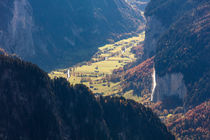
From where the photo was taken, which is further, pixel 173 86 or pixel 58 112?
pixel 173 86

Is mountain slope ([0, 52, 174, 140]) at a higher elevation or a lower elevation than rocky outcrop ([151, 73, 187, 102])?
lower

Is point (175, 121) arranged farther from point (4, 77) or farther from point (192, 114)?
point (4, 77)

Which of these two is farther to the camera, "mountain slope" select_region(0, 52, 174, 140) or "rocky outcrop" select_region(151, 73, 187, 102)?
"rocky outcrop" select_region(151, 73, 187, 102)

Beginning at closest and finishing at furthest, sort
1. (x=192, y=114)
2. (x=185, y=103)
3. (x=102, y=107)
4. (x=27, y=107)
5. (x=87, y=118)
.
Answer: (x=27, y=107) < (x=87, y=118) < (x=102, y=107) < (x=192, y=114) < (x=185, y=103)

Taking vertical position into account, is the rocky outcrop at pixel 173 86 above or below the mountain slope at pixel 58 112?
above

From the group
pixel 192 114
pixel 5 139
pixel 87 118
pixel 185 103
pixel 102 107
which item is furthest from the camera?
pixel 185 103

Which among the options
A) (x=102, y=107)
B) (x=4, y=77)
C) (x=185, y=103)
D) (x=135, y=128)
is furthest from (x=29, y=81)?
(x=185, y=103)

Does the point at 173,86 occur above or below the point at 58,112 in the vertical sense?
above

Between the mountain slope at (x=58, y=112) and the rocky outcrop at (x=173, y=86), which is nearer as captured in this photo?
the mountain slope at (x=58, y=112)
